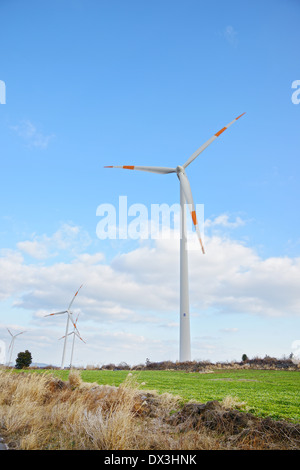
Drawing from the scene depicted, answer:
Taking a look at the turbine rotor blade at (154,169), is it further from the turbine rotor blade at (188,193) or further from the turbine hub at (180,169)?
the turbine rotor blade at (188,193)

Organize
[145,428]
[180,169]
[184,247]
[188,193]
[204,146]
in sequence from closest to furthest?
1. [145,428]
2. [188,193]
3. [184,247]
4. [204,146]
5. [180,169]

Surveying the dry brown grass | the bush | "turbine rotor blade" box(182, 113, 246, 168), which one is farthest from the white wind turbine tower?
the dry brown grass

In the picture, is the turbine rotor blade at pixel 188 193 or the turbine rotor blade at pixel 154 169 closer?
the turbine rotor blade at pixel 188 193

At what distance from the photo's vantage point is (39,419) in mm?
9141

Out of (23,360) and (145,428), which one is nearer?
(145,428)

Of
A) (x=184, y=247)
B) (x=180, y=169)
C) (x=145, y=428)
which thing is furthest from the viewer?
(x=180, y=169)

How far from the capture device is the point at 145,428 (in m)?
8.00

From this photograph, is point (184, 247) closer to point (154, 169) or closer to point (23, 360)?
point (154, 169)

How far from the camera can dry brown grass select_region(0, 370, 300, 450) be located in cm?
691

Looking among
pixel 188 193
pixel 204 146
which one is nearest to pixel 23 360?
pixel 188 193

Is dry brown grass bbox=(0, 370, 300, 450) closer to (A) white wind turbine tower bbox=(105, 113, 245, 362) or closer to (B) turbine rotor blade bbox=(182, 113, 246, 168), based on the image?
(A) white wind turbine tower bbox=(105, 113, 245, 362)

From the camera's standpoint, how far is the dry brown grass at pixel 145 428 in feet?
22.7

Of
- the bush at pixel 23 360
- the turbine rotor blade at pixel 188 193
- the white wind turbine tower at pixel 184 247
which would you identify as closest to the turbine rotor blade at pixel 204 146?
the white wind turbine tower at pixel 184 247
